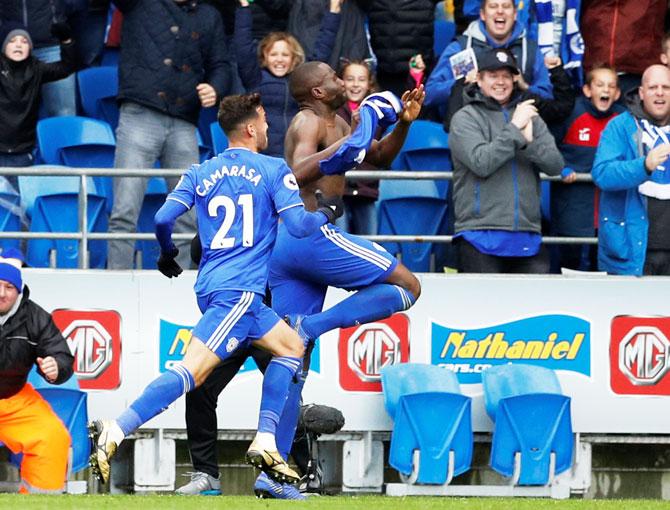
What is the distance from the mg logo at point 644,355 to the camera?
11.2 m

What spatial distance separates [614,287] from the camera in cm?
1123

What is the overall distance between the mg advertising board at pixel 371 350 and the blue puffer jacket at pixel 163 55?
2308 millimetres

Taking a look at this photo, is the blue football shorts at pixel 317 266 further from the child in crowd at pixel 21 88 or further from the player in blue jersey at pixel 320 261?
the child in crowd at pixel 21 88

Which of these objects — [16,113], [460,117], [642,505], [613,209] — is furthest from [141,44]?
[642,505]

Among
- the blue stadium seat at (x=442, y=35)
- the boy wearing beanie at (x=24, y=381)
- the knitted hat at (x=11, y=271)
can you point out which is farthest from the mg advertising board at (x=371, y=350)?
the blue stadium seat at (x=442, y=35)

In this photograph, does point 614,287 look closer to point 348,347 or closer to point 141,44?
point 348,347

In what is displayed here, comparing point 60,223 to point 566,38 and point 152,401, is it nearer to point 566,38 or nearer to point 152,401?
point 566,38

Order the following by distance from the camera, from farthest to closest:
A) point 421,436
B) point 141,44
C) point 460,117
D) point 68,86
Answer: point 68,86 < point 141,44 < point 460,117 < point 421,436

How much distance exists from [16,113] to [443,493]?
→ 4492 mm

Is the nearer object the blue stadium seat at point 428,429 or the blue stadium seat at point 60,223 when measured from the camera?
the blue stadium seat at point 428,429

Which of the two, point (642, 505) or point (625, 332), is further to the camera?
point (625, 332)

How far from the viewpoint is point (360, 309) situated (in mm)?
8797

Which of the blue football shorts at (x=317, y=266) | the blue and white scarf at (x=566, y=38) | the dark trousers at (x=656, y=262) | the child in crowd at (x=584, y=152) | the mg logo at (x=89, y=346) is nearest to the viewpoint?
the blue football shorts at (x=317, y=266)

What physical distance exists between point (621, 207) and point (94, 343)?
3.78 m
